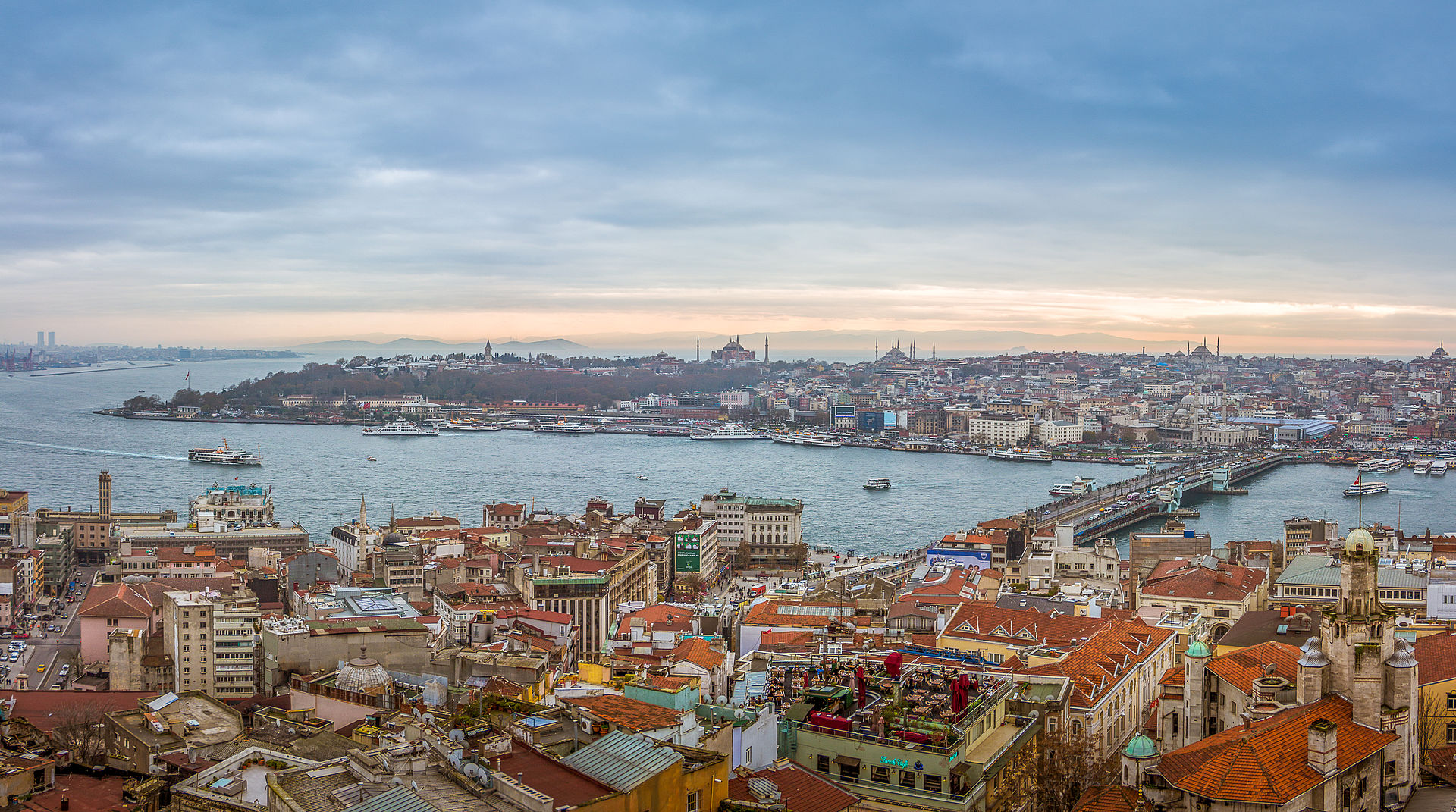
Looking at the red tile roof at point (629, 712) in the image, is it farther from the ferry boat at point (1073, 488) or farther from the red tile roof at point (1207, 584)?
the ferry boat at point (1073, 488)

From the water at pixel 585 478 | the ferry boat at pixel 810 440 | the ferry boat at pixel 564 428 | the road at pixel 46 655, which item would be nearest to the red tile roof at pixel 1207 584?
the water at pixel 585 478

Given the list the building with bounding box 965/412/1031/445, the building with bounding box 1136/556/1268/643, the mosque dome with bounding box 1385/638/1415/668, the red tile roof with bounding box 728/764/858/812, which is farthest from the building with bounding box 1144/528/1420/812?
the building with bounding box 965/412/1031/445

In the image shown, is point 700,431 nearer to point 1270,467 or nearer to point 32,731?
point 1270,467

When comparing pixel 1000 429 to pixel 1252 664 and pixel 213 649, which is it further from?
pixel 1252 664

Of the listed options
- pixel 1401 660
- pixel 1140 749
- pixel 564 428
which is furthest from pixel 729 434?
pixel 1401 660

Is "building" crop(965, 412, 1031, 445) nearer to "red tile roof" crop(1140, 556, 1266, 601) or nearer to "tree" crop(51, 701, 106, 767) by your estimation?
"red tile roof" crop(1140, 556, 1266, 601)

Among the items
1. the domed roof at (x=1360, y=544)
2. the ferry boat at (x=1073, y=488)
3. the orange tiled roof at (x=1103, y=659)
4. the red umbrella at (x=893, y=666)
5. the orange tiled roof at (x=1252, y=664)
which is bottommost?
the ferry boat at (x=1073, y=488)
